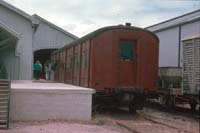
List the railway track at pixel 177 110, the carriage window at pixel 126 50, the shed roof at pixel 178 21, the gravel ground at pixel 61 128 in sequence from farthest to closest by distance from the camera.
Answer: the shed roof at pixel 178 21
the railway track at pixel 177 110
the carriage window at pixel 126 50
the gravel ground at pixel 61 128

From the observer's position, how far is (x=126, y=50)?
1795 centimetres

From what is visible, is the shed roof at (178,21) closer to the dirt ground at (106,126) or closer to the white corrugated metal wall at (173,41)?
the white corrugated metal wall at (173,41)

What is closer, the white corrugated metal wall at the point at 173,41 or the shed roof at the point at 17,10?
the white corrugated metal wall at the point at 173,41

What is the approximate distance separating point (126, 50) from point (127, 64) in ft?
1.86

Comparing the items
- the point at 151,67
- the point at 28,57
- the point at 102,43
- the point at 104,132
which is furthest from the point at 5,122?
the point at 28,57

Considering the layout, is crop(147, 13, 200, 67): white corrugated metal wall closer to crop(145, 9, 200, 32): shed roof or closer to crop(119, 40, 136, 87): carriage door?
crop(145, 9, 200, 32): shed roof

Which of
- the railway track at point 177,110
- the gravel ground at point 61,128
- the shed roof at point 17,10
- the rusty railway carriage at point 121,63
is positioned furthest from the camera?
the shed roof at point 17,10

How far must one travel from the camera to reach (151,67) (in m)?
18.2

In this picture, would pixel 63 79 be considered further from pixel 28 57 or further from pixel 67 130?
pixel 67 130

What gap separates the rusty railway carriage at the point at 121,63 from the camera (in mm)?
17359

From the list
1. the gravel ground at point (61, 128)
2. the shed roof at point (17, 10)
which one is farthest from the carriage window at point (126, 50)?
the shed roof at point (17, 10)

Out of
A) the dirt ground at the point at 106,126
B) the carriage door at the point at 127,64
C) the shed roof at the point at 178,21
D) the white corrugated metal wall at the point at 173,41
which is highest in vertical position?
the shed roof at the point at 178,21

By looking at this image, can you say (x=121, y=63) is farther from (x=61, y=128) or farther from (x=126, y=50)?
(x=61, y=128)

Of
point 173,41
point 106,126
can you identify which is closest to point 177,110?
point 173,41
